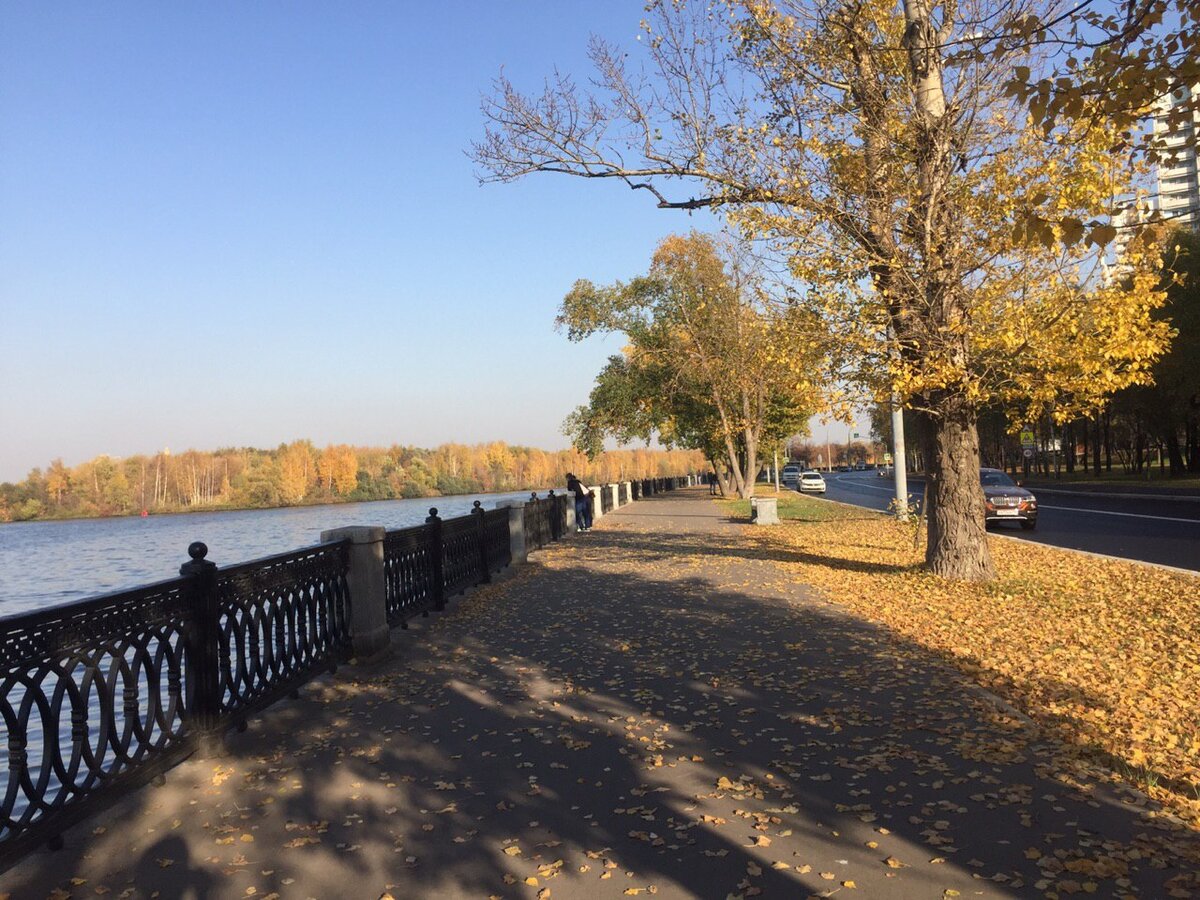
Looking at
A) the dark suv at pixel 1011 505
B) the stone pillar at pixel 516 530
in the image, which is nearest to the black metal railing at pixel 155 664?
the stone pillar at pixel 516 530

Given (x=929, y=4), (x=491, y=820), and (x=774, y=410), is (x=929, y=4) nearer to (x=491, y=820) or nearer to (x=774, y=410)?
(x=491, y=820)

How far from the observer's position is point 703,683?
7449 millimetres

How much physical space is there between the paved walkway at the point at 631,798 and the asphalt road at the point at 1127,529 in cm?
1038

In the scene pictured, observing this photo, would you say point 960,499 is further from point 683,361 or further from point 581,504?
point 683,361

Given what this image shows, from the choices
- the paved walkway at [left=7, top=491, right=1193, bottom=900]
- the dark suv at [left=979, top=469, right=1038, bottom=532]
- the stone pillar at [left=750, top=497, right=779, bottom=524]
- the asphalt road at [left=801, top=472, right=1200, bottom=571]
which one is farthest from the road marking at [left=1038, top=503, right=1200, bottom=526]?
the paved walkway at [left=7, top=491, right=1193, bottom=900]

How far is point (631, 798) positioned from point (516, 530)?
12407 millimetres

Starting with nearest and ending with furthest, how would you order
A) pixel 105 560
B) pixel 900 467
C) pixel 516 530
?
pixel 516 530 → pixel 900 467 → pixel 105 560

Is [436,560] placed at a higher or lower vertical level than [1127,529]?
higher

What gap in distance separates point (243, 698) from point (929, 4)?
1156 cm

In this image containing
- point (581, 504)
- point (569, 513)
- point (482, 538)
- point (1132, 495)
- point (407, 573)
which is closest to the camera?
point (407, 573)

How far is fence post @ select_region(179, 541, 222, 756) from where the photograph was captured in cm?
571

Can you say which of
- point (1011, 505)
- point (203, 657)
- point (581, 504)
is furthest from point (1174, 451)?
point (203, 657)

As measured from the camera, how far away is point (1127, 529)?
2116 centimetres

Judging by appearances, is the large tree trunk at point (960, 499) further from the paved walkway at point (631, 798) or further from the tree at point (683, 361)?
the tree at point (683, 361)
